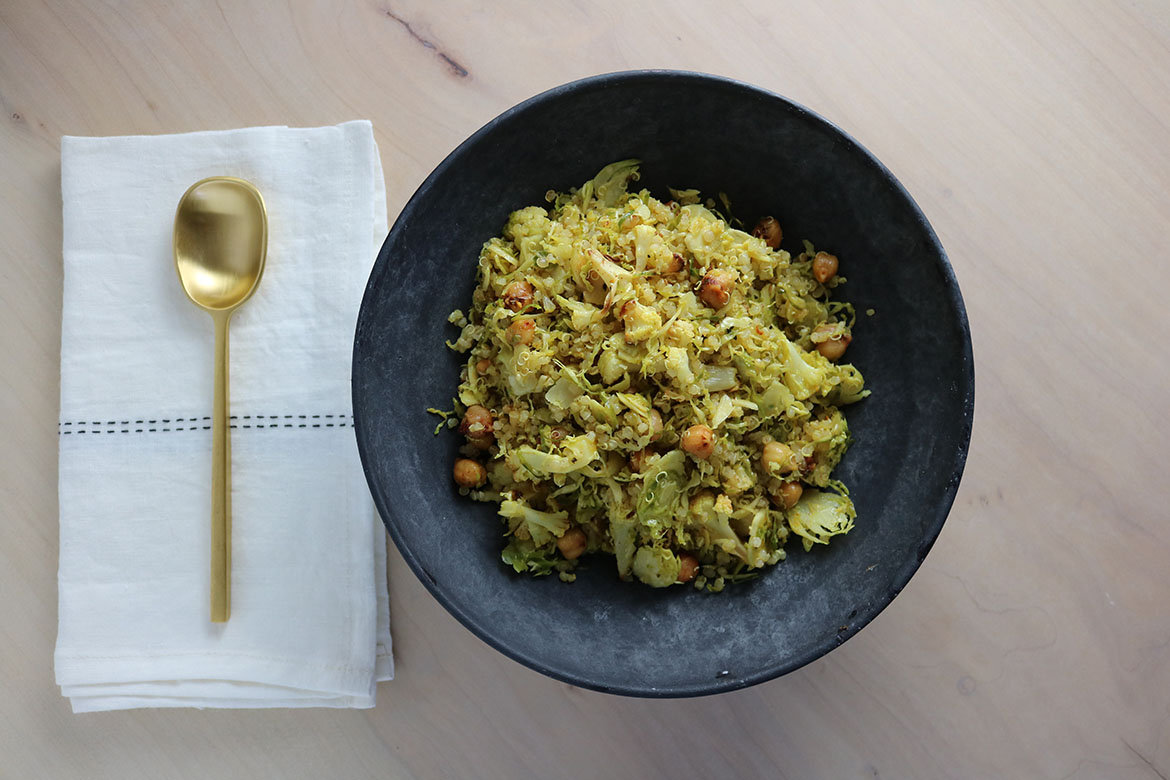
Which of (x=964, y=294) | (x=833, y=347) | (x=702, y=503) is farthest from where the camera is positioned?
(x=964, y=294)

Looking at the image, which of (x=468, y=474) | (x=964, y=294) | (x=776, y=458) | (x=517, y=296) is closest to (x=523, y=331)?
(x=517, y=296)

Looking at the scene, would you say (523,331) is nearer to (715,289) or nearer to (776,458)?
(715,289)

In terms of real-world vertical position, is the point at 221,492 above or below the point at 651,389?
below

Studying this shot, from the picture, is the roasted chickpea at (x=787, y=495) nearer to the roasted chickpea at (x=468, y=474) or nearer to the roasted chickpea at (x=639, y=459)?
the roasted chickpea at (x=639, y=459)

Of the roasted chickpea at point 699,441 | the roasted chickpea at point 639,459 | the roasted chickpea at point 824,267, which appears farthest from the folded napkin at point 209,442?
the roasted chickpea at point 824,267

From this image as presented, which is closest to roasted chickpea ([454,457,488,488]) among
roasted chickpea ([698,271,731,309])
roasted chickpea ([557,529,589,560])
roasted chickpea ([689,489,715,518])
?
roasted chickpea ([557,529,589,560])
